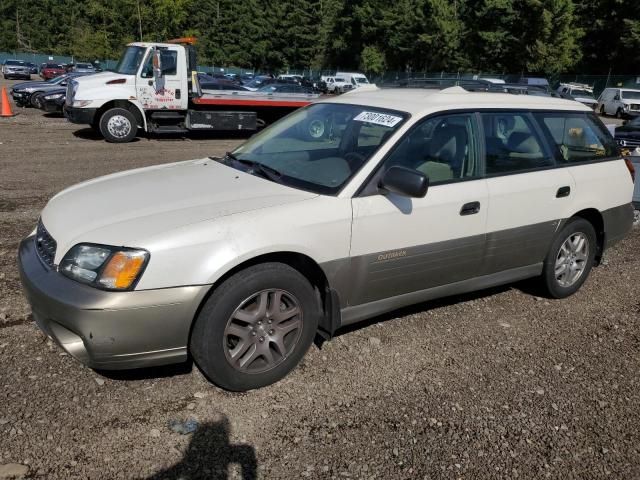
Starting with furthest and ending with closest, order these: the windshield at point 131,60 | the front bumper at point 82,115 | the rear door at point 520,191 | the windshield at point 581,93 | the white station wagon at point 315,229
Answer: the windshield at point 581,93 → the windshield at point 131,60 → the front bumper at point 82,115 → the rear door at point 520,191 → the white station wagon at point 315,229

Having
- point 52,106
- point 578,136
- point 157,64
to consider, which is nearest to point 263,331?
point 578,136

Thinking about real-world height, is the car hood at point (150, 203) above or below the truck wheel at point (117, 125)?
above

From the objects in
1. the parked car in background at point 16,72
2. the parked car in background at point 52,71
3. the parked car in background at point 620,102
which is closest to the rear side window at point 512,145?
the parked car in background at point 620,102

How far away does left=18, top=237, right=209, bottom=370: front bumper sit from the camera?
106 inches

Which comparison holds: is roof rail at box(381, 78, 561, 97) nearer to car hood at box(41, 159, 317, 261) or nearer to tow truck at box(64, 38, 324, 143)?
car hood at box(41, 159, 317, 261)

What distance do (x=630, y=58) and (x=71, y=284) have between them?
179 feet

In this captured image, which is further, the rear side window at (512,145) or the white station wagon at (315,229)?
the rear side window at (512,145)

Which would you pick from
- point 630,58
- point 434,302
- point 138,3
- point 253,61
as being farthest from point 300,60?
point 434,302

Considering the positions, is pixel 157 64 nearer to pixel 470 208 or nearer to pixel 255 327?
pixel 470 208

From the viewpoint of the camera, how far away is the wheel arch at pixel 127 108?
43.5 feet

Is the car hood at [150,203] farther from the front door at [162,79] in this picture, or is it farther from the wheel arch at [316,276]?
the front door at [162,79]

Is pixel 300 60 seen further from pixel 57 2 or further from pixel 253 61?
pixel 57 2

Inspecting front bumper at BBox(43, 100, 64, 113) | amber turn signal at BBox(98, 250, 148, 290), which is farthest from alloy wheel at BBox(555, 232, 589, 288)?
front bumper at BBox(43, 100, 64, 113)

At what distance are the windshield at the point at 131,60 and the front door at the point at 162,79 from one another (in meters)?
0.17
